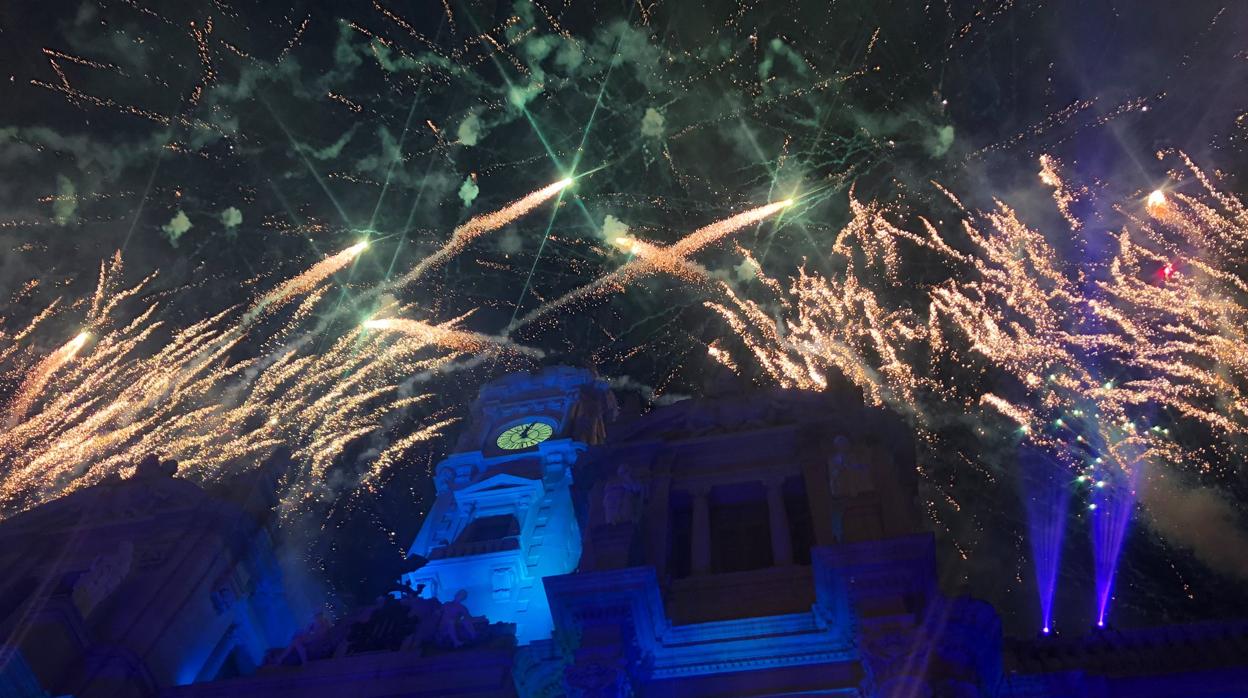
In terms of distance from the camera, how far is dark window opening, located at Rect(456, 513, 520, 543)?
42.4 meters

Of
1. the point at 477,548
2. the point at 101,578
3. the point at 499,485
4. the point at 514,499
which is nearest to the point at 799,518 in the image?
the point at 477,548

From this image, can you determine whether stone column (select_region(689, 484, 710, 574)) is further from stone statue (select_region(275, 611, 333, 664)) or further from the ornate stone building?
the ornate stone building

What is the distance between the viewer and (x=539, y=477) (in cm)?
4578

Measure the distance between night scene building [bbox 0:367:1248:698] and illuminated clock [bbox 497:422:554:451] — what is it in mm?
8738

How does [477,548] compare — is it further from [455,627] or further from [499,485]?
[455,627]

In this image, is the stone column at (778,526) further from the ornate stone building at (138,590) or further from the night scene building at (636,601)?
the ornate stone building at (138,590)

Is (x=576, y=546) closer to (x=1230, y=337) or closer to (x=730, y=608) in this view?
(x=730, y=608)

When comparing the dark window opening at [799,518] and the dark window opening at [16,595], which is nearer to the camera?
the dark window opening at [799,518]

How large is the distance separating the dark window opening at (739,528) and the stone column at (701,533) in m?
0.31

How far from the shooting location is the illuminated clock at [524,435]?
49.5m

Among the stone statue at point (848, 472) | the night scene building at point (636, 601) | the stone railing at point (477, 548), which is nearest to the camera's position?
the night scene building at point (636, 601)

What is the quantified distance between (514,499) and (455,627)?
18.4 m

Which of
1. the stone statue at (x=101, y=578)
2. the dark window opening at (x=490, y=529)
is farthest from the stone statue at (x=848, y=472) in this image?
the stone statue at (x=101, y=578)

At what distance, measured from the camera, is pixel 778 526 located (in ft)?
91.0
